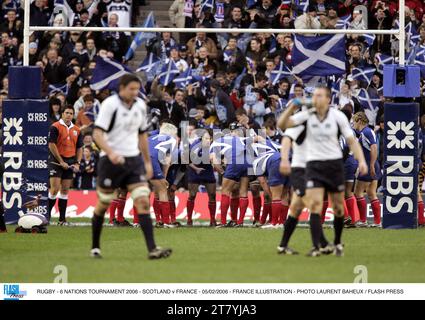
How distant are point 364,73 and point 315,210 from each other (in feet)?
39.3

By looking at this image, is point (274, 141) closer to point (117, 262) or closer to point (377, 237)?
point (377, 237)

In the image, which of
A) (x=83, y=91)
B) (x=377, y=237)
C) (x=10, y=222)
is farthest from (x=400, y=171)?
(x=83, y=91)

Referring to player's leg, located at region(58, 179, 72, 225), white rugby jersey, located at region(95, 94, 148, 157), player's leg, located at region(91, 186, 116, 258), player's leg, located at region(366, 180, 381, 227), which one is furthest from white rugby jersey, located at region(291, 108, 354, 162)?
player's leg, located at region(58, 179, 72, 225)

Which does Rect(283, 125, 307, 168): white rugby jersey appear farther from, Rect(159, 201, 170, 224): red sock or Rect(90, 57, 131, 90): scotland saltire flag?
Rect(90, 57, 131, 90): scotland saltire flag

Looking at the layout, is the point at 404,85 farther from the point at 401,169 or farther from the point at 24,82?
the point at 24,82

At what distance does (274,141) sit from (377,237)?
4.27 m

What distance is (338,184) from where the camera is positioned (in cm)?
1641

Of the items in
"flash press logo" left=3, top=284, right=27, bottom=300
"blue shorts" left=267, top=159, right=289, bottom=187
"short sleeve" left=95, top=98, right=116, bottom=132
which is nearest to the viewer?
"flash press logo" left=3, top=284, right=27, bottom=300

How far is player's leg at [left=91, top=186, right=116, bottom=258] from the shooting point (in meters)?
15.9

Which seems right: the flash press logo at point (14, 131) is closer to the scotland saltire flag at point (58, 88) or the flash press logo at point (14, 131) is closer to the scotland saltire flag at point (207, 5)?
the scotland saltire flag at point (58, 88)

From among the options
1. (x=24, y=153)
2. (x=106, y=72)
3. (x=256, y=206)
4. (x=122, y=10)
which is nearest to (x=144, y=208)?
(x=24, y=153)

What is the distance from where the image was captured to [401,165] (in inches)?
870

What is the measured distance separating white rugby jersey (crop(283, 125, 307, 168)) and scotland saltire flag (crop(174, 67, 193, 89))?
11.9 m

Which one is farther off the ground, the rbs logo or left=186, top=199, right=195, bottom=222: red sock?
the rbs logo
